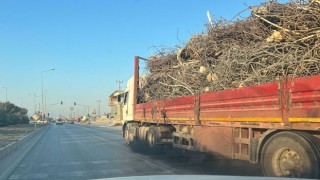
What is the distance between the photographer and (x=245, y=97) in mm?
8164

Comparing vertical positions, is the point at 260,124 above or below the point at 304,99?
below

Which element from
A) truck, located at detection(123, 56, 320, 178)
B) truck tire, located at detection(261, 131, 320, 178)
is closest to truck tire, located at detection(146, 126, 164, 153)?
truck, located at detection(123, 56, 320, 178)

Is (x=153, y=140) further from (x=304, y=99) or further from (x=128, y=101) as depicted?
(x=304, y=99)

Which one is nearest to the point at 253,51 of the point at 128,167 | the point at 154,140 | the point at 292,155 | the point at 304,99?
the point at 304,99

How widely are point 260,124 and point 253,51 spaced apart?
1724 mm

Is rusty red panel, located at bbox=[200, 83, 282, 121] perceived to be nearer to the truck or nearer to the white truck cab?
the truck

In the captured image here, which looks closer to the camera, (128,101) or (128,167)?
(128,167)

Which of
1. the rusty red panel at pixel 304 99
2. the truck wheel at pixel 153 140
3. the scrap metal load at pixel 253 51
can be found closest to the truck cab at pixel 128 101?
the truck wheel at pixel 153 140

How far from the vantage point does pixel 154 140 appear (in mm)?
14195

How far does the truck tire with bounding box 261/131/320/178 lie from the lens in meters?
6.37

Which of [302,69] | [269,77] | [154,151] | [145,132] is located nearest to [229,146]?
[269,77]

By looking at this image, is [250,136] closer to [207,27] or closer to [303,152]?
[303,152]

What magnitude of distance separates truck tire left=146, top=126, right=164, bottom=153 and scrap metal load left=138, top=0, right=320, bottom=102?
1.63 m

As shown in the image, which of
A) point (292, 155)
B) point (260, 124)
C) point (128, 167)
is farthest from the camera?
point (128, 167)
